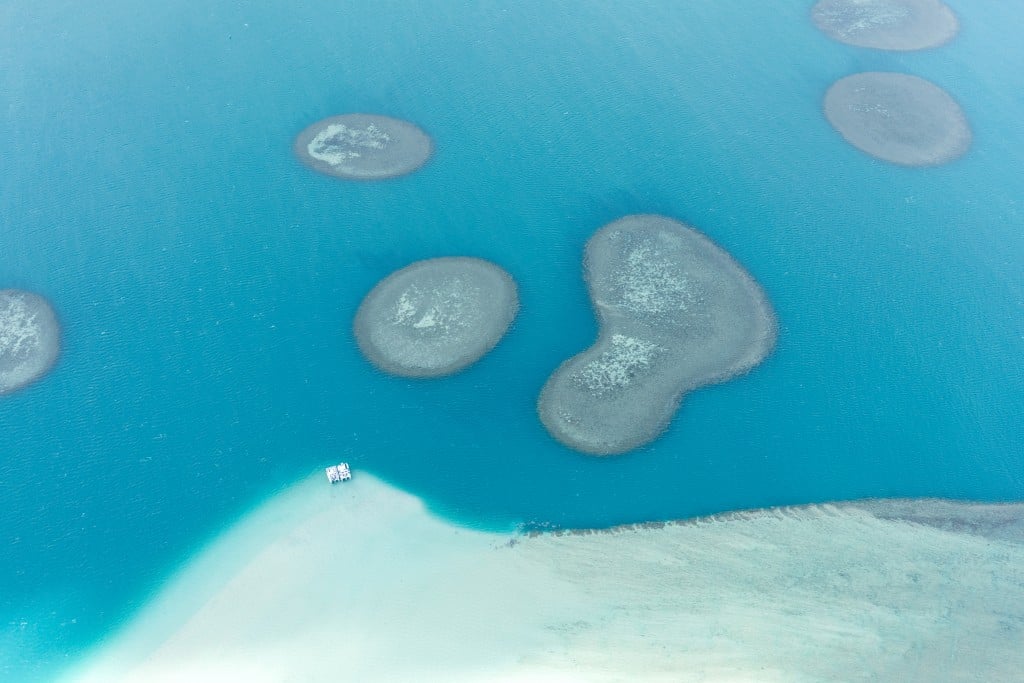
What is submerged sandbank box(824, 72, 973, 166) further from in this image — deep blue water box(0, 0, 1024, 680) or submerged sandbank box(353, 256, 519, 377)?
submerged sandbank box(353, 256, 519, 377)

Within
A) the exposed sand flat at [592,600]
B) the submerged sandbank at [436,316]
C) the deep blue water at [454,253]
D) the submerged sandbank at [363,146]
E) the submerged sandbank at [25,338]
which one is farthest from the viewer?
the submerged sandbank at [363,146]

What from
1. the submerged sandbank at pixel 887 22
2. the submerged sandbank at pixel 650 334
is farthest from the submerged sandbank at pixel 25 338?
the submerged sandbank at pixel 887 22

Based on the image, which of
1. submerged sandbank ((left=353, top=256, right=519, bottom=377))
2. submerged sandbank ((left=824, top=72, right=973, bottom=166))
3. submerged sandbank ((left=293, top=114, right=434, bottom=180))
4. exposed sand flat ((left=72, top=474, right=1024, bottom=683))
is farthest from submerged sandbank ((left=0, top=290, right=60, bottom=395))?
submerged sandbank ((left=824, top=72, right=973, bottom=166))

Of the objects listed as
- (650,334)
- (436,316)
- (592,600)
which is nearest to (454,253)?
(436,316)

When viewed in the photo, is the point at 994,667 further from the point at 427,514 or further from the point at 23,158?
the point at 23,158

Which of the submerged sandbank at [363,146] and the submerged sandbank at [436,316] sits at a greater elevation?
the submerged sandbank at [363,146]

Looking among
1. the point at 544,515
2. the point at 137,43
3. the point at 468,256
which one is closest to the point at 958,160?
the point at 468,256

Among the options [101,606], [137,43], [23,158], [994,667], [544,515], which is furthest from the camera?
[137,43]

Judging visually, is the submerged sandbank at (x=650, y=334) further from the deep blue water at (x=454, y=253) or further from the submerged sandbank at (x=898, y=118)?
the submerged sandbank at (x=898, y=118)
